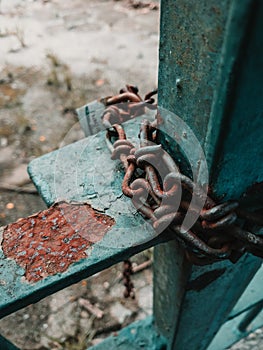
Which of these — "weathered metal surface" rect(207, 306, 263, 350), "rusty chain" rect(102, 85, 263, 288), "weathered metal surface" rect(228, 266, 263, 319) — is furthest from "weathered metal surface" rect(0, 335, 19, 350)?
"weathered metal surface" rect(207, 306, 263, 350)

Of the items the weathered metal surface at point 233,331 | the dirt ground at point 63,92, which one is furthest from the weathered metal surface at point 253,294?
the dirt ground at point 63,92

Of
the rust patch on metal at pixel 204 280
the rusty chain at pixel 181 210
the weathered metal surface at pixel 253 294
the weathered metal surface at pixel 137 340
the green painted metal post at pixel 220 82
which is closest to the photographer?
the green painted metal post at pixel 220 82

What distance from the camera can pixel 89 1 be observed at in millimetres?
4531

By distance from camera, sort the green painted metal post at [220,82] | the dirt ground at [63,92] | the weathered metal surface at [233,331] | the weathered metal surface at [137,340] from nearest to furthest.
Result: the green painted metal post at [220,82], the weathered metal surface at [137,340], the weathered metal surface at [233,331], the dirt ground at [63,92]

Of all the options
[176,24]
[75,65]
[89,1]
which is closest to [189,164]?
[176,24]

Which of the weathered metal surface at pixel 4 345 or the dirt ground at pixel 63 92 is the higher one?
the weathered metal surface at pixel 4 345

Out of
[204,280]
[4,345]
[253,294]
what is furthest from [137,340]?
[4,345]

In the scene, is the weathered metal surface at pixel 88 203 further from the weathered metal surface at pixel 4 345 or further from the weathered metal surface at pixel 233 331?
the weathered metal surface at pixel 233 331

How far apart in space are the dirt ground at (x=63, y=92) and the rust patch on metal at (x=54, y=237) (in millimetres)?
1403

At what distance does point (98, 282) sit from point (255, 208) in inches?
68.1

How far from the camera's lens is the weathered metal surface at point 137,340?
4.76 ft

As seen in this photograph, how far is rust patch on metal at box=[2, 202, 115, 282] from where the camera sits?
0.61 metres

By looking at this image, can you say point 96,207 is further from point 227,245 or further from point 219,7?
point 219,7

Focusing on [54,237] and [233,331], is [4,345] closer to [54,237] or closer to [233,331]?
[54,237]
